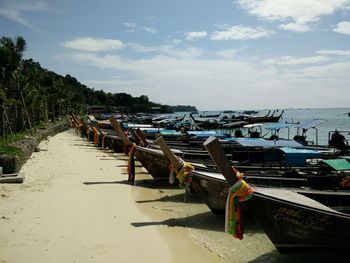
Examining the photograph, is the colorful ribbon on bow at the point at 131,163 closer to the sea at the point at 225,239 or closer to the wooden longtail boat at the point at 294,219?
the sea at the point at 225,239

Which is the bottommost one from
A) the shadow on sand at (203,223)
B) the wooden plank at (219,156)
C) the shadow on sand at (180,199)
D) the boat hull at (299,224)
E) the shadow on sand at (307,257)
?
the shadow on sand at (307,257)

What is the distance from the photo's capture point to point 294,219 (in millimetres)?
6586

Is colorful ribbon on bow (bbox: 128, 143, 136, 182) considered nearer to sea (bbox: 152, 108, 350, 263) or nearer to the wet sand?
the wet sand

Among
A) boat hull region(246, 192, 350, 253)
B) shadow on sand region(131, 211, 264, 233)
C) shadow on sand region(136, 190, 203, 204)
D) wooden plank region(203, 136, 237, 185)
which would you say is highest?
wooden plank region(203, 136, 237, 185)

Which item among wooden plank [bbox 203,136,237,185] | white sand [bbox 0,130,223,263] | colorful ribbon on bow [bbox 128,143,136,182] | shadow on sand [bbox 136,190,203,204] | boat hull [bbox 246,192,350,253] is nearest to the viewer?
boat hull [bbox 246,192,350,253]

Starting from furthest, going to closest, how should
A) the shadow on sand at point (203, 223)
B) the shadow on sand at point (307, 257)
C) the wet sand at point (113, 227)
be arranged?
the shadow on sand at point (203, 223) < the shadow on sand at point (307, 257) < the wet sand at point (113, 227)

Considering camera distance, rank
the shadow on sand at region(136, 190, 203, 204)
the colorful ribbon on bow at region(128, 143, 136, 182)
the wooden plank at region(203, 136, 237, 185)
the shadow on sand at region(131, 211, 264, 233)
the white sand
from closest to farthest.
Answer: the wooden plank at region(203, 136, 237, 185)
the white sand
the shadow on sand at region(131, 211, 264, 233)
the shadow on sand at region(136, 190, 203, 204)
the colorful ribbon on bow at region(128, 143, 136, 182)

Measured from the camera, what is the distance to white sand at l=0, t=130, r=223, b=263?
23.9 ft

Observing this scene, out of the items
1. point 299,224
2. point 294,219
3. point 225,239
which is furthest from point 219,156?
point 225,239

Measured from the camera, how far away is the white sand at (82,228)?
23.9 feet

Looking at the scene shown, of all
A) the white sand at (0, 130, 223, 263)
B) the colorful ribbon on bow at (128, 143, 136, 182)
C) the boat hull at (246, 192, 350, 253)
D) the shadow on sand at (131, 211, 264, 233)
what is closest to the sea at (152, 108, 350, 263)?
the shadow on sand at (131, 211, 264, 233)

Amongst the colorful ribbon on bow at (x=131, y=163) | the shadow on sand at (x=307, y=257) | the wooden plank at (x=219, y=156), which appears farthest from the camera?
the colorful ribbon on bow at (x=131, y=163)

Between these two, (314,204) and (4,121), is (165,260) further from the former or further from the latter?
(4,121)

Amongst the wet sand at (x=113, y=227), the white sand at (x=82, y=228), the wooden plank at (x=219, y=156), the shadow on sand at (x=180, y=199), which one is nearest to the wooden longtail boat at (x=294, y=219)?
the wooden plank at (x=219, y=156)
